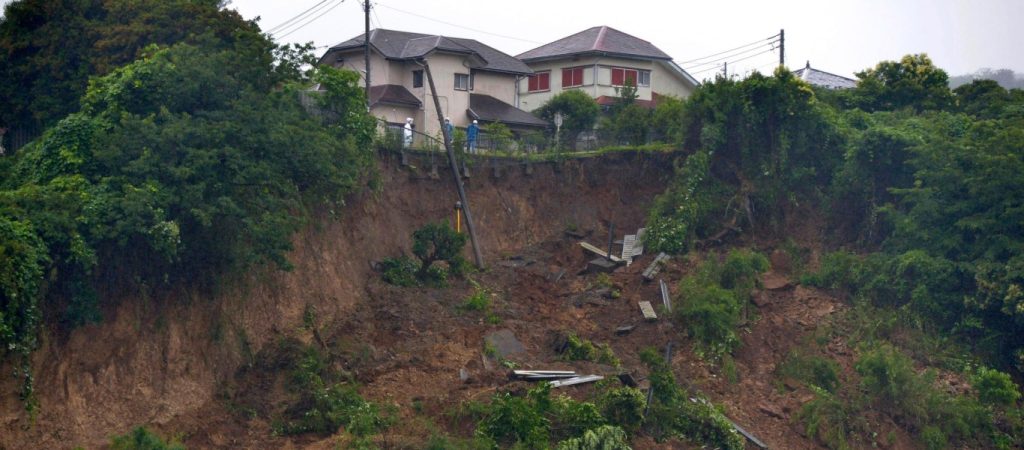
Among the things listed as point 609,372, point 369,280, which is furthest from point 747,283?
point 369,280

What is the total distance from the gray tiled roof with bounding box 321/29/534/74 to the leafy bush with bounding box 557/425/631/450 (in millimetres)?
19979

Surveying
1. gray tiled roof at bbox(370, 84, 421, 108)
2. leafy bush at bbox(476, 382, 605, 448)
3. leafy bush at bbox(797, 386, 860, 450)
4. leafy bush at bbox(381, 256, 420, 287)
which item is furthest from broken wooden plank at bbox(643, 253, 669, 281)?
gray tiled roof at bbox(370, 84, 421, 108)

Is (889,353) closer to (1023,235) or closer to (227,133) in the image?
(1023,235)

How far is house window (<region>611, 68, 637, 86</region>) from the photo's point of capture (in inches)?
1857

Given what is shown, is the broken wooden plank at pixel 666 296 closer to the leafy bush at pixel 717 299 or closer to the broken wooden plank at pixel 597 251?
the leafy bush at pixel 717 299

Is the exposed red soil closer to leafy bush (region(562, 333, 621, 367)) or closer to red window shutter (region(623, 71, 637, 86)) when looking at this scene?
leafy bush (region(562, 333, 621, 367))

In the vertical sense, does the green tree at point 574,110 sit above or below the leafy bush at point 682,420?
above

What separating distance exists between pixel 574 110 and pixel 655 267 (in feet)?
38.0

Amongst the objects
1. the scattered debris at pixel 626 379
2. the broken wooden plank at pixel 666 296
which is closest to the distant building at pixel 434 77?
the broken wooden plank at pixel 666 296

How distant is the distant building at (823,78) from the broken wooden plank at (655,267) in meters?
16.6

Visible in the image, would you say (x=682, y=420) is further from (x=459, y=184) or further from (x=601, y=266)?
(x=459, y=184)

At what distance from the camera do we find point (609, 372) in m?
25.7

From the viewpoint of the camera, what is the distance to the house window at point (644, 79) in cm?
4812

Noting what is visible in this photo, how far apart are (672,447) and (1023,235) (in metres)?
11.8
